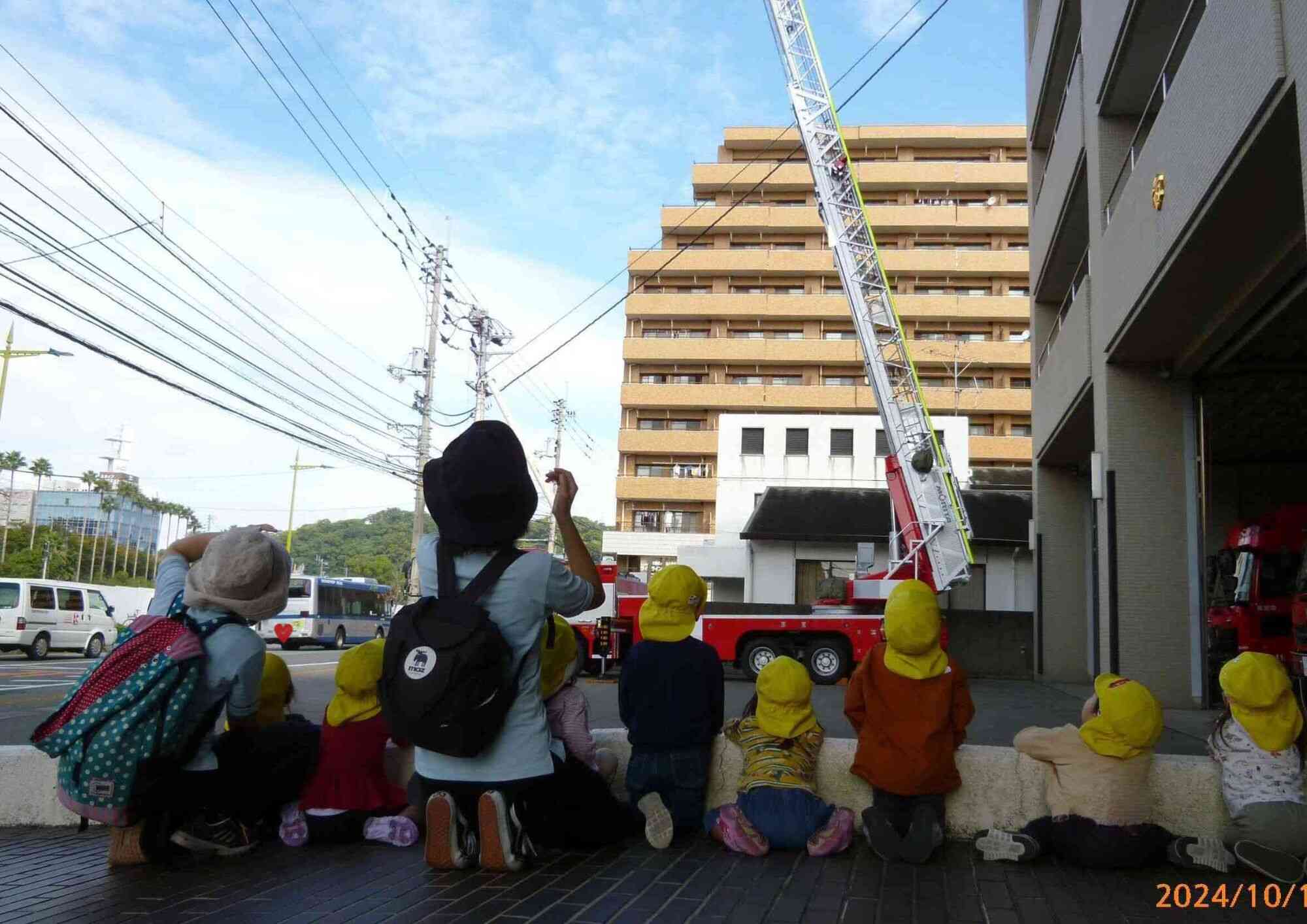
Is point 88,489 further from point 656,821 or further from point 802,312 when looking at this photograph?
point 656,821

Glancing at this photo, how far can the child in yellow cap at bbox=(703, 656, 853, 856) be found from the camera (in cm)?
481

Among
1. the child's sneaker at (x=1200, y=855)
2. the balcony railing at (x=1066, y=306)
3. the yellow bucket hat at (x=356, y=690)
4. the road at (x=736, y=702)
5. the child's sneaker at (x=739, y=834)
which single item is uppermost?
the balcony railing at (x=1066, y=306)

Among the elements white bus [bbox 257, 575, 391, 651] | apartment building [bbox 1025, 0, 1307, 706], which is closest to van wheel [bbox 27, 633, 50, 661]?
white bus [bbox 257, 575, 391, 651]

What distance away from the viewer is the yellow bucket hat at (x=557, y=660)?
5039 millimetres

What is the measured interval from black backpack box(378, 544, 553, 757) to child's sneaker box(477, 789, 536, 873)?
290mm

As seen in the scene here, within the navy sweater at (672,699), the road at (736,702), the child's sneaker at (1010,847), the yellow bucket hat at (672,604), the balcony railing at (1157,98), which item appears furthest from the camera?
the road at (736,702)

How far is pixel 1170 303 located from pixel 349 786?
8.89 meters

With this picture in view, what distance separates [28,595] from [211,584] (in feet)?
78.0

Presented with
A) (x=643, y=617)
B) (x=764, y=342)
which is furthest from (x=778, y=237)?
(x=643, y=617)

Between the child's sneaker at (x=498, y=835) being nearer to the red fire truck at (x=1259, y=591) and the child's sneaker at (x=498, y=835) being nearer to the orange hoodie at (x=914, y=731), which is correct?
A: the orange hoodie at (x=914, y=731)

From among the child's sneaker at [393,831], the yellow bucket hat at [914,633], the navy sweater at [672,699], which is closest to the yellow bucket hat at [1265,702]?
the yellow bucket hat at [914,633]

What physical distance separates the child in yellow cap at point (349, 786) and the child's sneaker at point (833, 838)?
1.91 metres

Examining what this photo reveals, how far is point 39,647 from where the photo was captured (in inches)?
981
